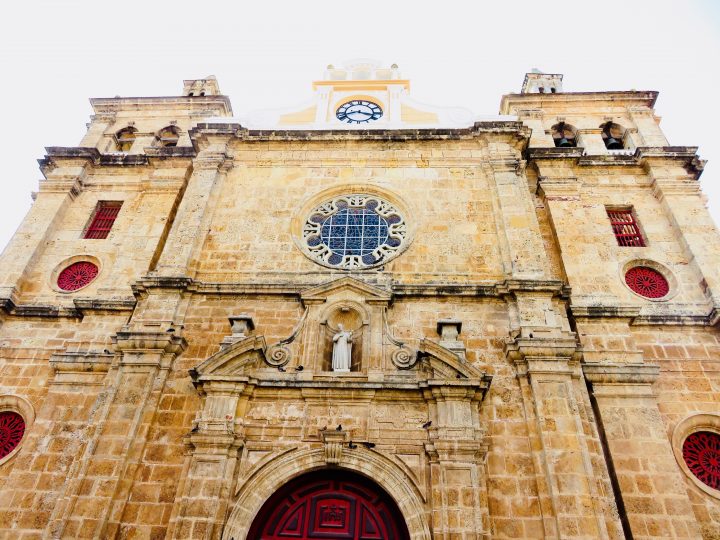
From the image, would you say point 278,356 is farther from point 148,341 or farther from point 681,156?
point 681,156

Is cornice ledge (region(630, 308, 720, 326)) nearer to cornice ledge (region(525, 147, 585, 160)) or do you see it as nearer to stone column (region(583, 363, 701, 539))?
stone column (region(583, 363, 701, 539))

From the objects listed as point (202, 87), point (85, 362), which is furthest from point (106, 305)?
point (202, 87)

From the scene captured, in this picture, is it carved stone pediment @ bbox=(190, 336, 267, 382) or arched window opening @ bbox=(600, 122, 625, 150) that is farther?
arched window opening @ bbox=(600, 122, 625, 150)

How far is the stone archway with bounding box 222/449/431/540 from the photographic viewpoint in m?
7.02

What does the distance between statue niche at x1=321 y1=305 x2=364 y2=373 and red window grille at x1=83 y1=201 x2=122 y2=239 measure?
6.27 metres

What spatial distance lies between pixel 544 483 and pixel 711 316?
16.8 feet

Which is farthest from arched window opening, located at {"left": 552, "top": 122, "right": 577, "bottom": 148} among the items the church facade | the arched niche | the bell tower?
the arched niche

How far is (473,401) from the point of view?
795 centimetres

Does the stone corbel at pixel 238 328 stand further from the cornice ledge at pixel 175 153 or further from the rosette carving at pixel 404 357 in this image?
the cornice ledge at pixel 175 153

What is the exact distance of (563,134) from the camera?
1439 centimetres

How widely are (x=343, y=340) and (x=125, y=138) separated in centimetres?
1019

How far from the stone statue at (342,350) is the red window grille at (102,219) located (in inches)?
260

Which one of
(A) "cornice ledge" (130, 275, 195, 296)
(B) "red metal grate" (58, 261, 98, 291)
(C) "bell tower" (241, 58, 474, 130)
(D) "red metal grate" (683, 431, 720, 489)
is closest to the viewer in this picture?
(D) "red metal grate" (683, 431, 720, 489)

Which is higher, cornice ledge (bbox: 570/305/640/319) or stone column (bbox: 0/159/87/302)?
stone column (bbox: 0/159/87/302)
